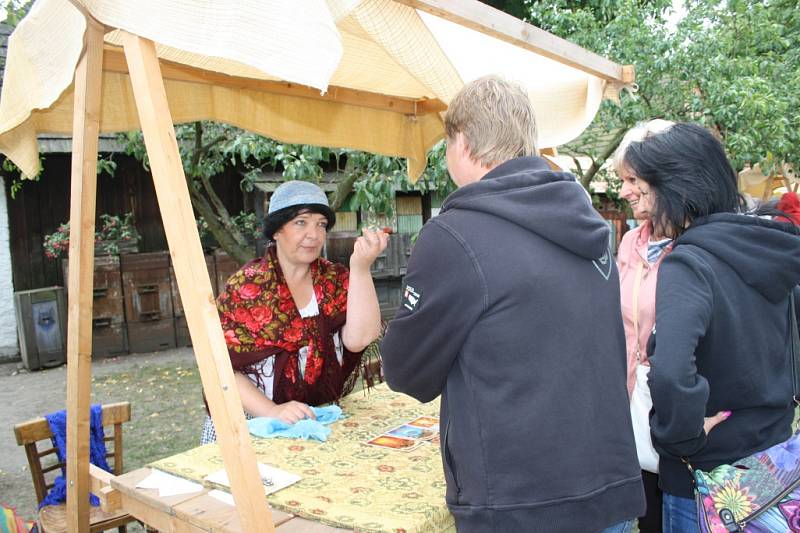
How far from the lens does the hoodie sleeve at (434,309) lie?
121cm

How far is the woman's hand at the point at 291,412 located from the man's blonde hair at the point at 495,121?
1241 millimetres

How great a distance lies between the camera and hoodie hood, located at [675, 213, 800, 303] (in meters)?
1.56

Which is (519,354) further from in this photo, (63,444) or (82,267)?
(63,444)

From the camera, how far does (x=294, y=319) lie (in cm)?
245

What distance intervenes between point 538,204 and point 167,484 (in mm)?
1336

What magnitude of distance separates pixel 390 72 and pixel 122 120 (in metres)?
1.20

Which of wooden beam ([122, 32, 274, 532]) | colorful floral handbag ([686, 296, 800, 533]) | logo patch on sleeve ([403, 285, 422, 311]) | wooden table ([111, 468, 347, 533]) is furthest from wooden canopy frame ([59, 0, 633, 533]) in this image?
colorful floral handbag ([686, 296, 800, 533])

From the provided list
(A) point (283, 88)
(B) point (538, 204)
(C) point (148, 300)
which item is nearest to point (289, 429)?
(B) point (538, 204)

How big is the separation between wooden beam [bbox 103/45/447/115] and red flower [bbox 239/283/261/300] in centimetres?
98

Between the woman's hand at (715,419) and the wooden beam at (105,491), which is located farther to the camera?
the wooden beam at (105,491)

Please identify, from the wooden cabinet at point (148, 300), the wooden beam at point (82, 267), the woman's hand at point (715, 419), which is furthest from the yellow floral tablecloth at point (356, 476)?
the wooden cabinet at point (148, 300)

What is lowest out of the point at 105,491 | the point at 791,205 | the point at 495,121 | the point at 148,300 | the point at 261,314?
the point at 148,300

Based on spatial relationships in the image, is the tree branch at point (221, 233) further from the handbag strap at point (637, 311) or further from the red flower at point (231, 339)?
the handbag strap at point (637, 311)

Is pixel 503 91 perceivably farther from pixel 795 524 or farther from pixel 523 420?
pixel 795 524
